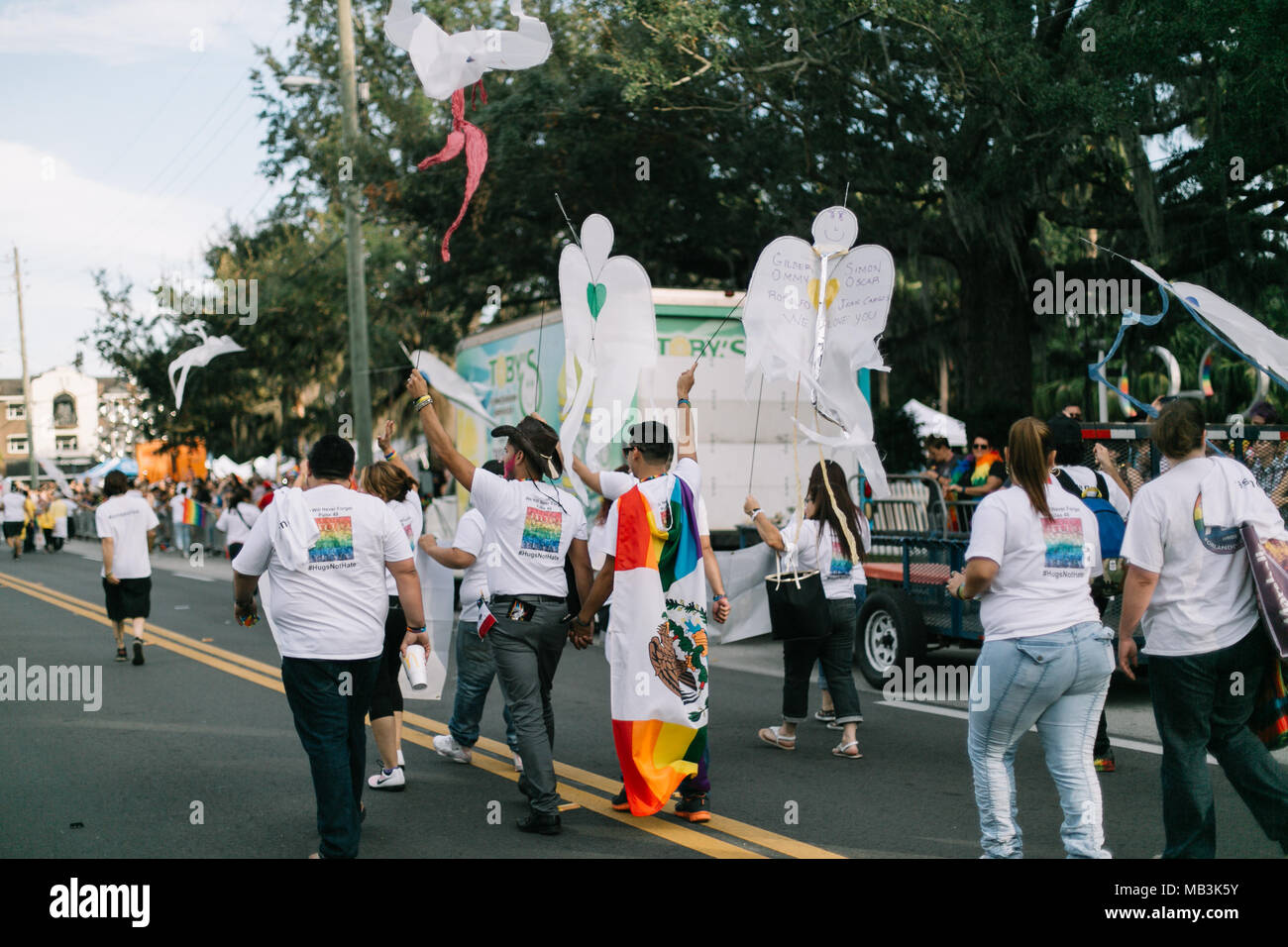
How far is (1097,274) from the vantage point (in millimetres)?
15594

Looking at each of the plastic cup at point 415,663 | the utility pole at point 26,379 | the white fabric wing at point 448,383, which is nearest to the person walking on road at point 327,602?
the plastic cup at point 415,663

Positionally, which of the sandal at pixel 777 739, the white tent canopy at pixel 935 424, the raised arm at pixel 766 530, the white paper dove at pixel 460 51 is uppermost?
the white paper dove at pixel 460 51

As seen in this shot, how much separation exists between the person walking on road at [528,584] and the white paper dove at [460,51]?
1463mm

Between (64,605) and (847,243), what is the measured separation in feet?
45.2

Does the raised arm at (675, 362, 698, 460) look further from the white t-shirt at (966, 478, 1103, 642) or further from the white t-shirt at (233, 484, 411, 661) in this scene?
the white t-shirt at (966, 478, 1103, 642)

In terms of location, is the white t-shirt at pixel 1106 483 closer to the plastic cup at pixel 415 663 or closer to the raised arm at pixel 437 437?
the raised arm at pixel 437 437

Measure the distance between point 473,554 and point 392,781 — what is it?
4.28 ft

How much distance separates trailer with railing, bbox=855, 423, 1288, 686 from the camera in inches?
308

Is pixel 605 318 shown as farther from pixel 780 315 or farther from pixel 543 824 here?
pixel 543 824

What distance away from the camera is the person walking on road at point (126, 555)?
11.1 m

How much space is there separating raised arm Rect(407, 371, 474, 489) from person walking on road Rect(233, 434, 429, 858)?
0.39 metres

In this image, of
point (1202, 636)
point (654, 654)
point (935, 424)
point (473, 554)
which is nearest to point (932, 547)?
point (654, 654)

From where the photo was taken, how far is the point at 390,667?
257 inches

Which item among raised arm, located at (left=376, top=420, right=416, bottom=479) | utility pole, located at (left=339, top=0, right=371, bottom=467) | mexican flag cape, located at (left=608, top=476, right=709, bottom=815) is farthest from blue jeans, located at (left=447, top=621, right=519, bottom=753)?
utility pole, located at (left=339, top=0, right=371, bottom=467)
